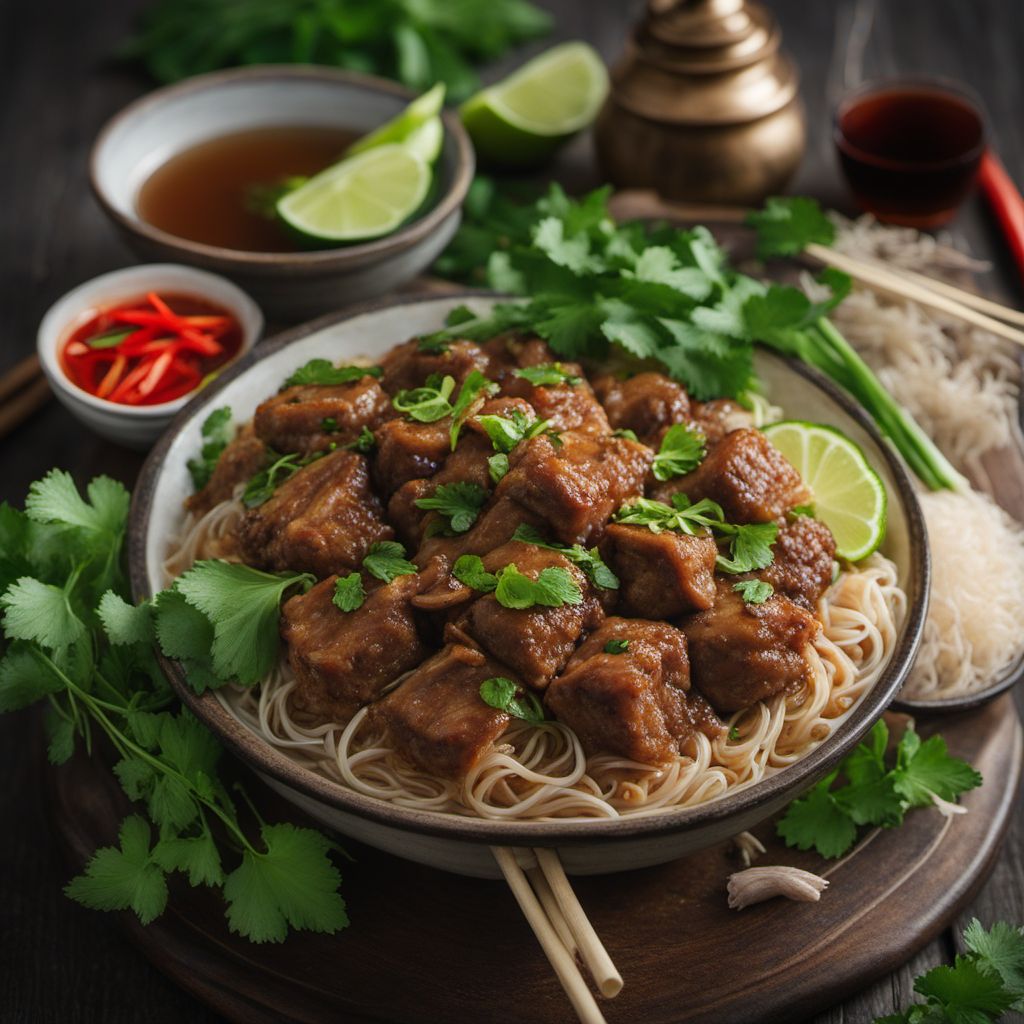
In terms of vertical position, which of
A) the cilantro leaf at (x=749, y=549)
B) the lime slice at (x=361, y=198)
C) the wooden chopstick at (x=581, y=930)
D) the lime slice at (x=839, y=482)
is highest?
the lime slice at (x=361, y=198)

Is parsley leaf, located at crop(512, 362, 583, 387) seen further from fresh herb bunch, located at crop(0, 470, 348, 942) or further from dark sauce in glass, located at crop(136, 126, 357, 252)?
dark sauce in glass, located at crop(136, 126, 357, 252)

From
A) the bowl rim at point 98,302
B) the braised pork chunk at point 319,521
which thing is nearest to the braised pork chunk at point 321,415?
the braised pork chunk at point 319,521

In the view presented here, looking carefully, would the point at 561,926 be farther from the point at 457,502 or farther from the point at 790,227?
the point at 790,227

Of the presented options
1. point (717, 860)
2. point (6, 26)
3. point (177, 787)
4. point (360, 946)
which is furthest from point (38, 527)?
point (6, 26)

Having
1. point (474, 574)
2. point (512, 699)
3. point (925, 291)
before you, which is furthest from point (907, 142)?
point (512, 699)

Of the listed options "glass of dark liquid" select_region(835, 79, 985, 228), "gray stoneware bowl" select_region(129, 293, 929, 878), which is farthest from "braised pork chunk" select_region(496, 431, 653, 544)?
"glass of dark liquid" select_region(835, 79, 985, 228)

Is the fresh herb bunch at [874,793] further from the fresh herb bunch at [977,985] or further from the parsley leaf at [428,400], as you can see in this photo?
the parsley leaf at [428,400]
